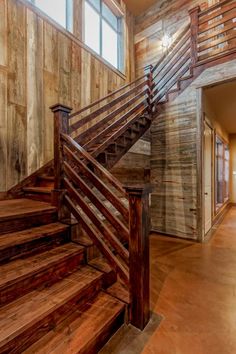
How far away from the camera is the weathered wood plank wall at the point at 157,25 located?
4.71m

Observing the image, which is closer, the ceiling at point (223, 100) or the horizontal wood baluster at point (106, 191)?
the horizontal wood baluster at point (106, 191)

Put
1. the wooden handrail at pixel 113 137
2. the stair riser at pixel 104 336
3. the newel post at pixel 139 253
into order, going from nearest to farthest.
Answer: the stair riser at pixel 104 336 → the newel post at pixel 139 253 → the wooden handrail at pixel 113 137

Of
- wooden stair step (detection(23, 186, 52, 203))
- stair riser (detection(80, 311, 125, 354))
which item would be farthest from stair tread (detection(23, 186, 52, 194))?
stair riser (detection(80, 311, 125, 354))

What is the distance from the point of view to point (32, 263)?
156cm

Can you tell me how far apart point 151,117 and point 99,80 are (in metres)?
1.46

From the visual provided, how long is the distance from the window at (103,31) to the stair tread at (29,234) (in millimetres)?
3924

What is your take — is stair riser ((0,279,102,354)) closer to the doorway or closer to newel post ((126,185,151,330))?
newel post ((126,185,151,330))

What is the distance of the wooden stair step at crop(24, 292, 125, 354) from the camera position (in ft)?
3.84

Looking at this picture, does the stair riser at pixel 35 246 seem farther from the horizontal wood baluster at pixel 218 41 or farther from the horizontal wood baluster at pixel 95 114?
the horizontal wood baluster at pixel 218 41

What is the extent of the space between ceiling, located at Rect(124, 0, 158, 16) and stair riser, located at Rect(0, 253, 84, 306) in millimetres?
6243

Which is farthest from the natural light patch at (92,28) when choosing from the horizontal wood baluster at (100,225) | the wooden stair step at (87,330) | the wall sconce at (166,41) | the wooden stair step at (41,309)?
the wooden stair step at (87,330)

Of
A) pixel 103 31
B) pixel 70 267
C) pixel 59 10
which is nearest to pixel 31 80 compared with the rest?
pixel 59 10

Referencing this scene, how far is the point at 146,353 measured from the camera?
1.33 metres

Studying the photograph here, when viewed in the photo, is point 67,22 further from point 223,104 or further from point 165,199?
point 165,199
